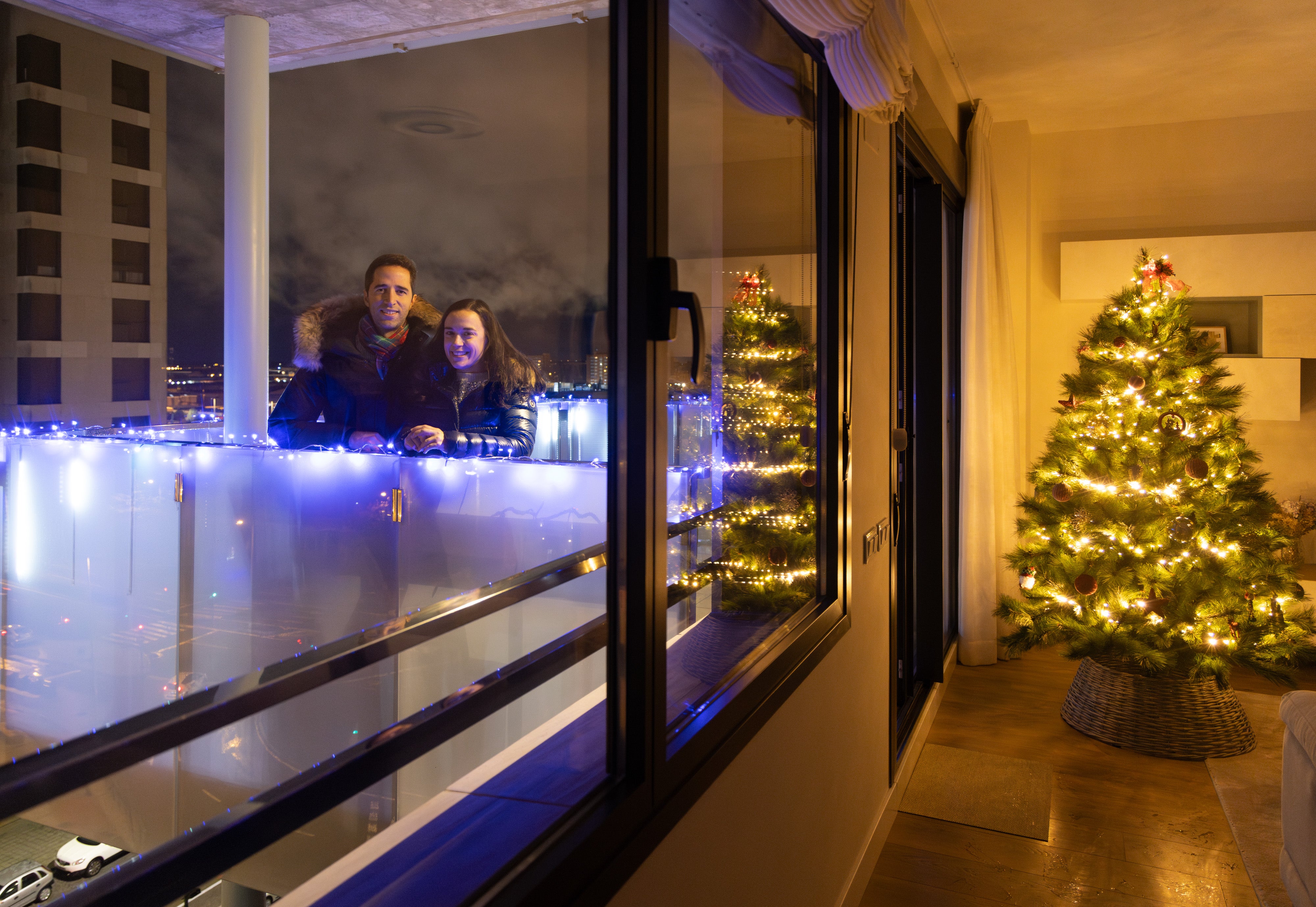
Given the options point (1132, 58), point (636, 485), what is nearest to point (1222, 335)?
point (1132, 58)

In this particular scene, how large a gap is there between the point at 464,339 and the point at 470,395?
7.1 inches

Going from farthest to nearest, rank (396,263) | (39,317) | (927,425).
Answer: (927,425), (396,263), (39,317)

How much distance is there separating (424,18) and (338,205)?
61 centimetres

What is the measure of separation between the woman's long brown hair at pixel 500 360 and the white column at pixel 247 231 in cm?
101

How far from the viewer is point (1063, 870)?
2428mm

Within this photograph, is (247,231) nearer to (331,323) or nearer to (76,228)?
→ (331,323)

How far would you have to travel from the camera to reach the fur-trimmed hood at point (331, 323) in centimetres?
222

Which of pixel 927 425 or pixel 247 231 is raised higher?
pixel 247 231

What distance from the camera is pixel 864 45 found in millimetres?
1653

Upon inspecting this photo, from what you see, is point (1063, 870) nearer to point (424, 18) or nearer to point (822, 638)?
point (822, 638)

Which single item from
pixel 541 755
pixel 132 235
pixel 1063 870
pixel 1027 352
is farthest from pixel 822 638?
pixel 1027 352

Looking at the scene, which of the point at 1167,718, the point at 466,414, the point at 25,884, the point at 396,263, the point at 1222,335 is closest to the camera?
the point at 25,884

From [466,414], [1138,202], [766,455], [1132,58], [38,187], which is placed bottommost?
[766,455]

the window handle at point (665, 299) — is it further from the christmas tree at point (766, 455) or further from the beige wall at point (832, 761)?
the beige wall at point (832, 761)
